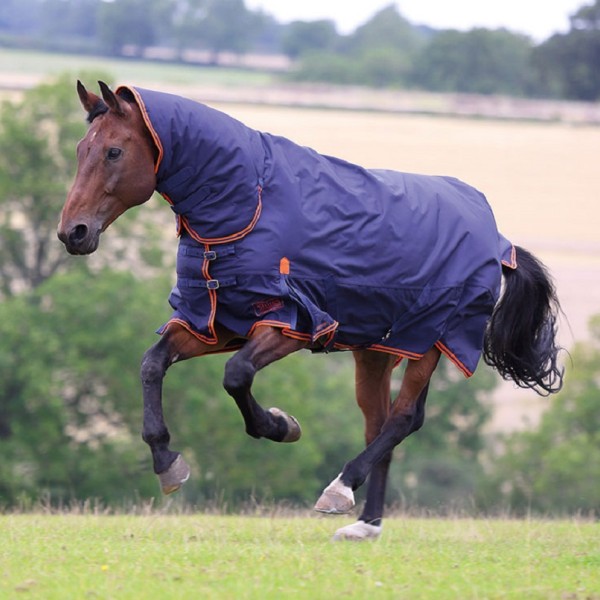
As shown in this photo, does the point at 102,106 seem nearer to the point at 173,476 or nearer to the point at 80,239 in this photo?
the point at 80,239

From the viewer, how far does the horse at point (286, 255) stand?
6.75m

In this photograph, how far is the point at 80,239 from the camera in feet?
22.0

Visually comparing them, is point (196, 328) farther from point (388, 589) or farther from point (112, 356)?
point (112, 356)

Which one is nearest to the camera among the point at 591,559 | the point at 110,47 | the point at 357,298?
the point at 591,559

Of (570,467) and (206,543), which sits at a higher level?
(206,543)

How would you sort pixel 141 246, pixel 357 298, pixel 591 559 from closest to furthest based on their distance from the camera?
1. pixel 591 559
2. pixel 357 298
3. pixel 141 246

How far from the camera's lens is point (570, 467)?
34.3 metres

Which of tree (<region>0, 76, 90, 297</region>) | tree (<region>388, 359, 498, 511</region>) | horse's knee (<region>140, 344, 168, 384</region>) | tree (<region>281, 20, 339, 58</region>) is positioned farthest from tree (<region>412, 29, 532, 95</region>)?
horse's knee (<region>140, 344, 168, 384</region>)

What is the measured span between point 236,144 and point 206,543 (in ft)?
7.21

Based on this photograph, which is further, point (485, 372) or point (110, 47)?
point (110, 47)

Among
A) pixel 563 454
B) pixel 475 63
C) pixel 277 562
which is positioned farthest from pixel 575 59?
pixel 277 562

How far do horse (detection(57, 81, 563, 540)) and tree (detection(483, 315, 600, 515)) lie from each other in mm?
24601

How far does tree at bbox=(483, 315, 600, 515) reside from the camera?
112ft

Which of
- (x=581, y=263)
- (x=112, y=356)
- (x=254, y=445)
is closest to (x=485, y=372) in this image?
(x=581, y=263)
